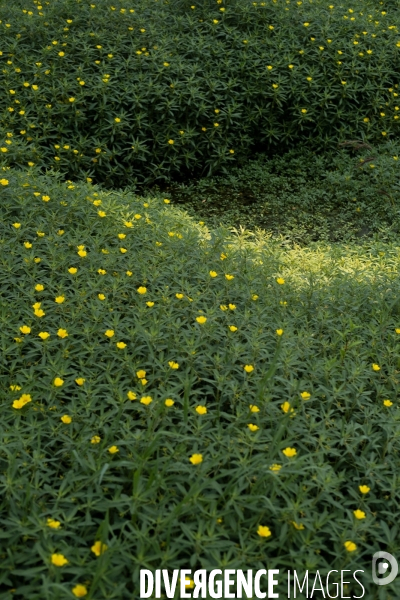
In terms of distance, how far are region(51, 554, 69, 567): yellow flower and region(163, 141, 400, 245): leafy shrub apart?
10.3 ft

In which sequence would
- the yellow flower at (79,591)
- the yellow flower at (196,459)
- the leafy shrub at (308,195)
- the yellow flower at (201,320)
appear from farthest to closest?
1. the leafy shrub at (308,195)
2. the yellow flower at (201,320)
3. the yellow flower at (196,459)
4. the yellow flower at (79,591)

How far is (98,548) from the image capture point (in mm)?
1524

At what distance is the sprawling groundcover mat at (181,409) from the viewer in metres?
1.62

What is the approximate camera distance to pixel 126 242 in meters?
2.99

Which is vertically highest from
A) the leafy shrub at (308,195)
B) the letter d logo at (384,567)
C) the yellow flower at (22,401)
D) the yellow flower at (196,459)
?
the leafy shrub at (308,195)

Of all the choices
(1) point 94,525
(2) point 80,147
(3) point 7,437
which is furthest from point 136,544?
(2) point 80,147

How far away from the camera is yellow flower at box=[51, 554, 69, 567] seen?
147 cm

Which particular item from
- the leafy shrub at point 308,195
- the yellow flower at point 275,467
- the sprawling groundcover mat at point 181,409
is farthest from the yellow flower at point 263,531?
the leafy shrub at point 308,195

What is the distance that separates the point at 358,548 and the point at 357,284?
147cm

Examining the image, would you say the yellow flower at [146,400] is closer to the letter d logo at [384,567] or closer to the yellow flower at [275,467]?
the yellow flower at [275,467]

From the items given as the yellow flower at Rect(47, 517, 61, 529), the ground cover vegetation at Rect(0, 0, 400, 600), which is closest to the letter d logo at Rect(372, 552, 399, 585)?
the ground cover vegetation at Rect(0, 0, 400, 600)

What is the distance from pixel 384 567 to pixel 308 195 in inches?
141

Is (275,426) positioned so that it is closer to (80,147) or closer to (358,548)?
(358,548)

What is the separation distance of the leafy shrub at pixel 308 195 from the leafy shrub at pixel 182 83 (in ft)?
0.62
